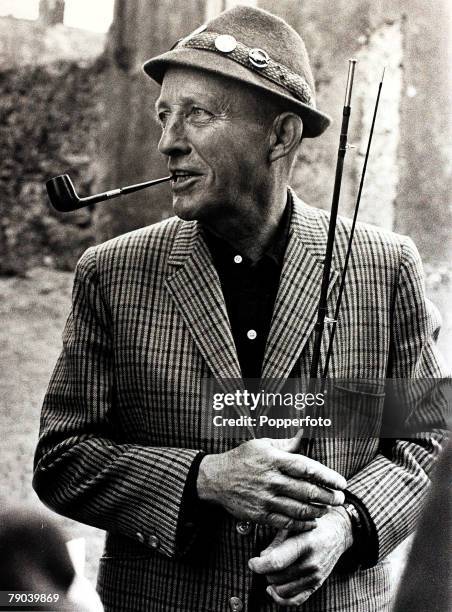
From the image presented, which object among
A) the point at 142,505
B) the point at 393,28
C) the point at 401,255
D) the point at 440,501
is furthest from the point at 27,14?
the point at 440,501

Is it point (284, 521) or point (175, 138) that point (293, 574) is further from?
point (175, 138)

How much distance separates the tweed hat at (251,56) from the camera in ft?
4.97

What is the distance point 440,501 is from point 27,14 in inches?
51.5

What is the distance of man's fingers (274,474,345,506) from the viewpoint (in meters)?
1.36

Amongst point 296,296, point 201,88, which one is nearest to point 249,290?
point 296,296

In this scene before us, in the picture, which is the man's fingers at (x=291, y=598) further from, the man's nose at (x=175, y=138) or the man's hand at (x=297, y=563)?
the man's nose at (x=175, y=138)

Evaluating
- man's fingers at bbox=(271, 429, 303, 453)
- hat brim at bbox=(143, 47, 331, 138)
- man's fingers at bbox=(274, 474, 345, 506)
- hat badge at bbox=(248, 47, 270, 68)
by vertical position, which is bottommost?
man's fingers at bbox=(274, 474, 345, 506)

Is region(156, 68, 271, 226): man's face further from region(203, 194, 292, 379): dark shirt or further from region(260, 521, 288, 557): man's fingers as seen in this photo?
region(260, 521, 288, 557): man's fingers

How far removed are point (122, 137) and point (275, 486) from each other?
86 centimetres

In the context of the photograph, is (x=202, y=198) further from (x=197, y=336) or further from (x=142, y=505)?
(x=142, y=505)

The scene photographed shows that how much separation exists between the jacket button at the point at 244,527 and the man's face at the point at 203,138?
0.47m

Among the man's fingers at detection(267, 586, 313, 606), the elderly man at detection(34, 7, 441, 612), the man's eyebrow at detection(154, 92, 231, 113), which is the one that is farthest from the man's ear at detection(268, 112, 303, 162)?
the man's fingers at detection(267, 586, 313, 606)

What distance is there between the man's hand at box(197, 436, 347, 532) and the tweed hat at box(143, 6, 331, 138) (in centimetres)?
57

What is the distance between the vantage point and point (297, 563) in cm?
138
